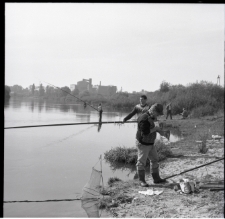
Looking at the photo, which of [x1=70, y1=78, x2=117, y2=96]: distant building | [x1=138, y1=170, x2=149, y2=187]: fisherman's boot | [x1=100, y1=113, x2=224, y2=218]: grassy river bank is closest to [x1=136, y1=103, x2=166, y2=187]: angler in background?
[x1=138, y1=170, x2=149, y2=187]: fisherman's boot

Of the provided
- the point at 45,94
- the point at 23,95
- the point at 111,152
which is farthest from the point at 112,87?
the point at 111,152

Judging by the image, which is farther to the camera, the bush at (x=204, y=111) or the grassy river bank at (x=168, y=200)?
the bush at (x=204, y=111)

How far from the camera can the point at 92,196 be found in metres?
5.13

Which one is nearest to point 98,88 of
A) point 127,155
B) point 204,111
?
point 204,111

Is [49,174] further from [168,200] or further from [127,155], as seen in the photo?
[168,200]

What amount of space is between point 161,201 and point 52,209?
201 cm

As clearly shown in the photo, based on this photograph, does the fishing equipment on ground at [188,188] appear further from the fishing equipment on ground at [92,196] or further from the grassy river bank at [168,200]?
the fishing equipment on ground at [92,196]

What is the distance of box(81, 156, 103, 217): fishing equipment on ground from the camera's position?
4656mm

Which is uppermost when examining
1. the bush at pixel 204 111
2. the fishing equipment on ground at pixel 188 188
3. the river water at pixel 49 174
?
the bush at pixel 204 111

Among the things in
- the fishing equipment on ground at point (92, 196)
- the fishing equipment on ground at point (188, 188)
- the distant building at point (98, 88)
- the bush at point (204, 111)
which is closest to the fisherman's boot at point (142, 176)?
the fishing equipment on ground at point (188, 188)

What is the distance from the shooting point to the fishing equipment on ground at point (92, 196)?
15.3 feet

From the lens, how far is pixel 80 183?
6574mm

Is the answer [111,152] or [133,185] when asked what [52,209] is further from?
[111,152]

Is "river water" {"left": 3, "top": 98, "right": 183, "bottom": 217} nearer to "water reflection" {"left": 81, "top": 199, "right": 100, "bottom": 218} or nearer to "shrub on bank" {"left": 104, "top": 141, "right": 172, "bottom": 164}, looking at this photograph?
"water reflection" {"left": 81, "top": 199, "right": 100, "bottom": 218}
